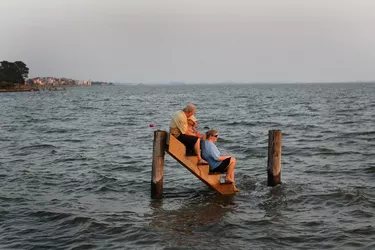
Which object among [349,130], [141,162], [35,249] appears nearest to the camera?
[35,249]

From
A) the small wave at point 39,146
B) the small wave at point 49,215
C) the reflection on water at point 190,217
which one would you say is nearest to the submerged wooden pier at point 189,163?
the reflection on water at point 190,217

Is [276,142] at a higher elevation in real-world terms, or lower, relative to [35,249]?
higher

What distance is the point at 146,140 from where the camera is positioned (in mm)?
26953

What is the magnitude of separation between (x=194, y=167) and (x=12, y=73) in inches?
6485

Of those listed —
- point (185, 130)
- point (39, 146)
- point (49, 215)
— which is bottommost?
point (49, 215)

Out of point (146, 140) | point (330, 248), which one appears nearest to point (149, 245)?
point (330, 248)

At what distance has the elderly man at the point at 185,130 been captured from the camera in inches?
476

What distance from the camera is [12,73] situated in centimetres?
16425

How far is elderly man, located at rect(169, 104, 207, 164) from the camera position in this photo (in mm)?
12086

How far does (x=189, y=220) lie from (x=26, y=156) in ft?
40.2

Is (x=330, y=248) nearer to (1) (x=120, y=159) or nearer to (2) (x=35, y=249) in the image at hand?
(2) (x=35, y=249)

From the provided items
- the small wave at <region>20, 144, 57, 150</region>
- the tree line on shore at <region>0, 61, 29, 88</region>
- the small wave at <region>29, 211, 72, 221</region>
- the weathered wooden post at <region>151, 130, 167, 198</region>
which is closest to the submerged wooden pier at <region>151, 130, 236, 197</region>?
the weathered wooden post at <region>151, 130, 167, 198</region>

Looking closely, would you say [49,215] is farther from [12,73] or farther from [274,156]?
[12,73]

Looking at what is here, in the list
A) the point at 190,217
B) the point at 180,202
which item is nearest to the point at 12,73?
the point at 180,202
